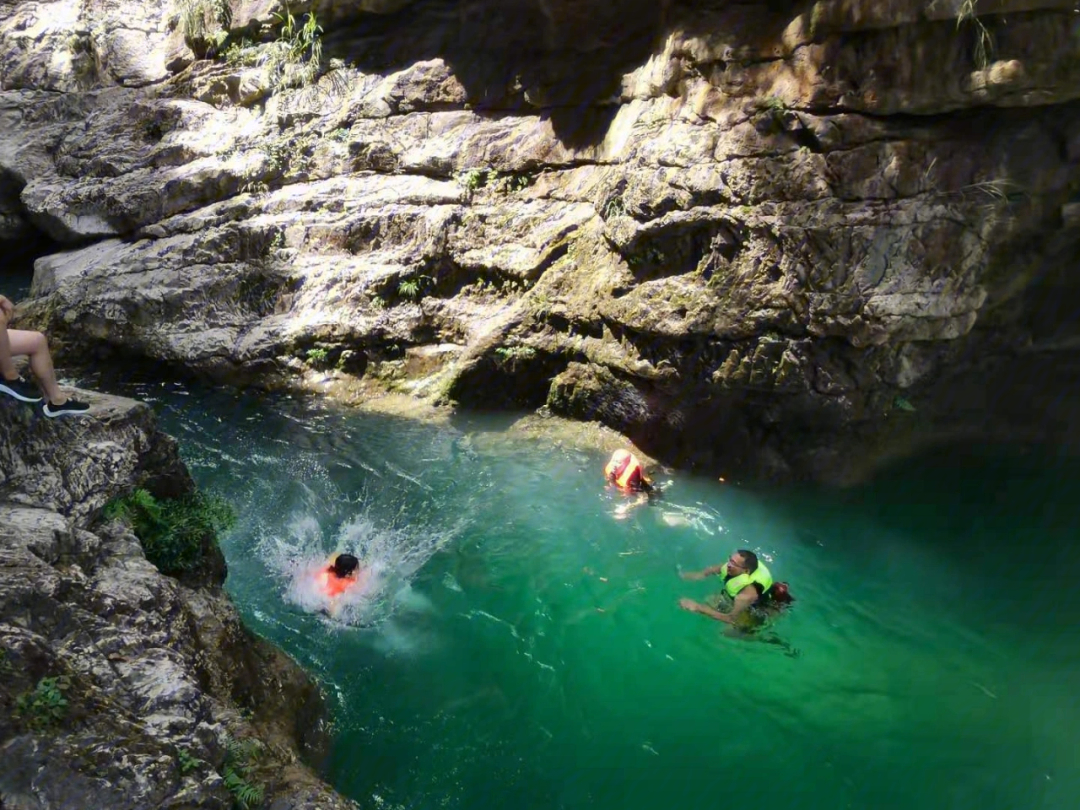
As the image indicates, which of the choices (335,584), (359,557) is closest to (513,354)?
(359,557)

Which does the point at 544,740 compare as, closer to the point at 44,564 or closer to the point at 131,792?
the point at 131,792

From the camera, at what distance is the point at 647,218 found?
30.4 feet

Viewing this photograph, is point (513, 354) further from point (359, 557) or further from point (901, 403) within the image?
point (901, 403)

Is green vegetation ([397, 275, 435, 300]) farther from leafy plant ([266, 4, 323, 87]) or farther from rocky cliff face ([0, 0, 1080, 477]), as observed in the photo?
leafy plant ([266, 4, 323, 87])

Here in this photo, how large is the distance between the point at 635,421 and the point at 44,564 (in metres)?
7.19

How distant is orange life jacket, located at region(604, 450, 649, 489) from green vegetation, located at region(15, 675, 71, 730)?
6.19 meters

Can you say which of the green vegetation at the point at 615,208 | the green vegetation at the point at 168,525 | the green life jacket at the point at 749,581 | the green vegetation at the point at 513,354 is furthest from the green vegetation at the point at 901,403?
the green vegetation at the point at 168,525

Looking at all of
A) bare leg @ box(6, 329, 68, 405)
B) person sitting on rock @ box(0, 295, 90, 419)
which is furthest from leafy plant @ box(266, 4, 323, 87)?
bare leg @ box(6, 329, 68, 405)

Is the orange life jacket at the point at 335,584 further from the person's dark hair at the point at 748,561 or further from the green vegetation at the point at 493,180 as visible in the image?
the green vegetation at the point at 493,180

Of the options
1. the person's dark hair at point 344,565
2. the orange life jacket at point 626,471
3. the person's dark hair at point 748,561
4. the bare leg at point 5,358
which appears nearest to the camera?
the bare leg at point 5,358

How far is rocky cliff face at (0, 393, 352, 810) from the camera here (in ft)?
11.1

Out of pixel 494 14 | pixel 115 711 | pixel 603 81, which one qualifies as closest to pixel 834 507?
pixel 603 81

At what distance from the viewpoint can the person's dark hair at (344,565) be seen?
7188 millimetres

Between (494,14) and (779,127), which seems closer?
(779,127)
